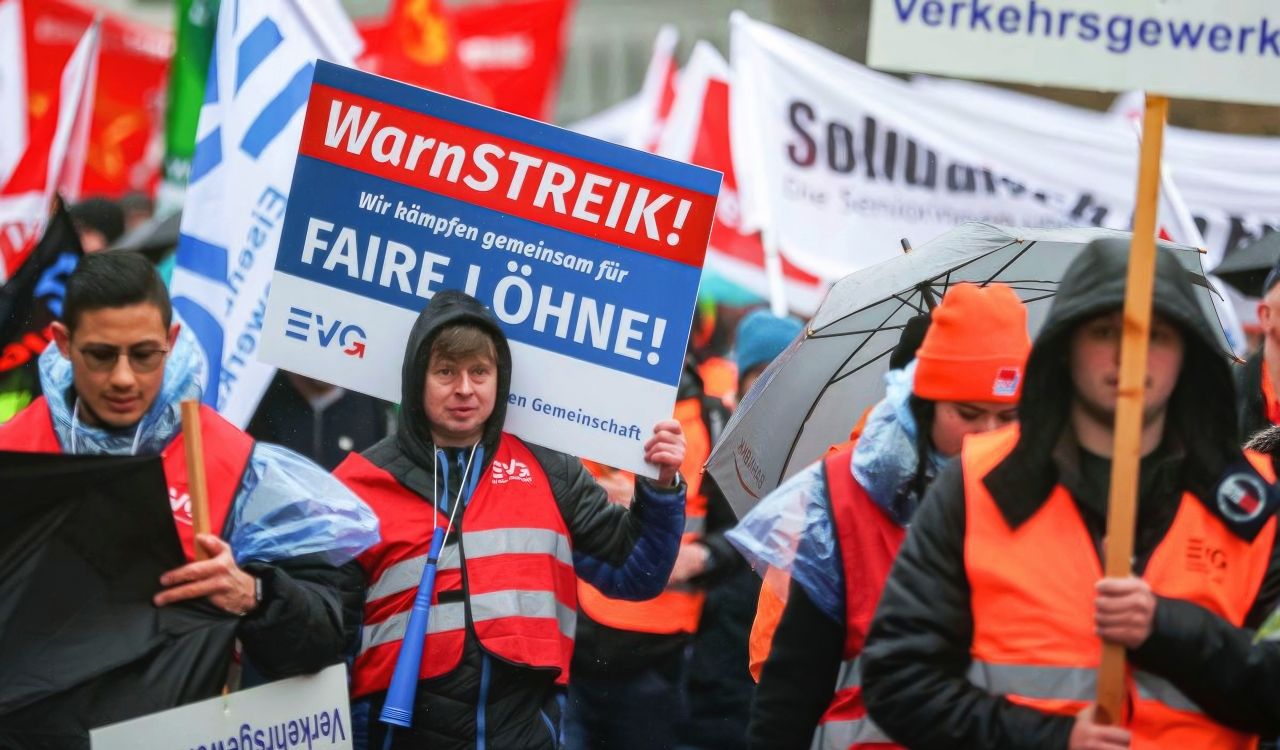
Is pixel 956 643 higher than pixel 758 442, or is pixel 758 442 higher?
pixel 758 442

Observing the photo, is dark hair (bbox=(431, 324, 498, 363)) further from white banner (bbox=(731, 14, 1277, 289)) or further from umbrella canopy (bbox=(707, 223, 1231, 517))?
white banner (bbox=(731, 14, 1277, 289))

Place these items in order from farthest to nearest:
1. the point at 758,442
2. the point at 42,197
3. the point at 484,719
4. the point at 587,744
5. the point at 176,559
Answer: the point at 42,197 → the point at 587,744 → the point at 758,442 → the point at 484,719 → the point at 176,559

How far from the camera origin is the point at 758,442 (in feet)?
15.4

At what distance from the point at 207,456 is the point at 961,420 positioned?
168 centimetres

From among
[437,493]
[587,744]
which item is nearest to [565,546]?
[437,493]

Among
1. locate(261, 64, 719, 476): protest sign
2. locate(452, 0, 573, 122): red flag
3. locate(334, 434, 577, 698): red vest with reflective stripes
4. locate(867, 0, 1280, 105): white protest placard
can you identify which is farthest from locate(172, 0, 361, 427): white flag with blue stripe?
locate(452, 0, 573, 122): red flag

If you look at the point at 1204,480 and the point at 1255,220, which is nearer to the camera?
the point at 1204,480

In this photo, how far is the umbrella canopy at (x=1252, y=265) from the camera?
613 cm

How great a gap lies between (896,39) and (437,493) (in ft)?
6.19

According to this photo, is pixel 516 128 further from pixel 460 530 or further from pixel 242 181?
pixel 242 181

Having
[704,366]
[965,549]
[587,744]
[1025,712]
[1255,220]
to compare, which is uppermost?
[1255,220]

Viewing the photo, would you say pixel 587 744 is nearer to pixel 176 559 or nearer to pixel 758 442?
pixel 758 442

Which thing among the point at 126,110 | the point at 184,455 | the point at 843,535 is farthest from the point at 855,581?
the point at 126,110

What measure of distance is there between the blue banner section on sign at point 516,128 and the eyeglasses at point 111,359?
41.9 inches
